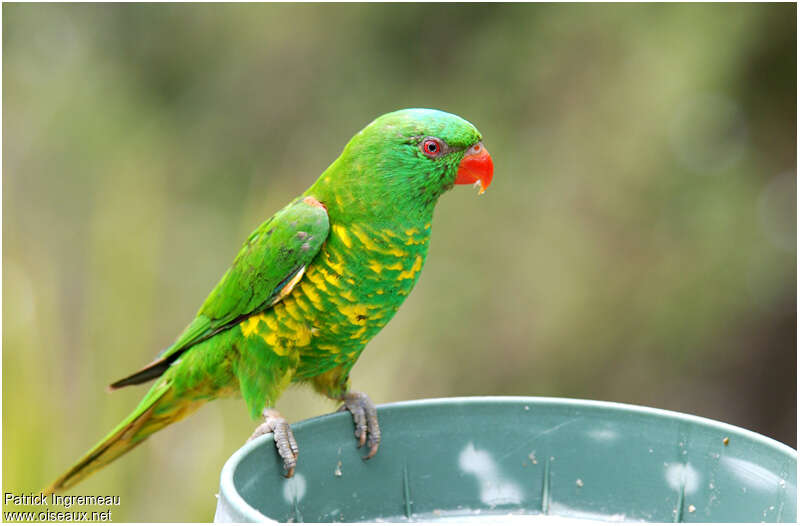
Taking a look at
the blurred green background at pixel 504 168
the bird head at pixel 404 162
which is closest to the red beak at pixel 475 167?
the bird head at pixel 404 162

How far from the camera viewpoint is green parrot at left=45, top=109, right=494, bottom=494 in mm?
1648

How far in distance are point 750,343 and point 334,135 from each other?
2.15 metres

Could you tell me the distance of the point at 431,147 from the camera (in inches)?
65.2

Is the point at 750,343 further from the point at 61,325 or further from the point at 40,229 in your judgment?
the point at 40,229

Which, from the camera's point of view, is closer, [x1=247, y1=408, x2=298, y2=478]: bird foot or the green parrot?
[x1=247, y1=408, x2=298, y2=478]: bird foot

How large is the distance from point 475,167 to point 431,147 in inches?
4.8

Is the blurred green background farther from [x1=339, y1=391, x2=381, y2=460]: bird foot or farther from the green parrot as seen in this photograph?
[x1=339, y1=391, x2=381, y2=460]: bird foot

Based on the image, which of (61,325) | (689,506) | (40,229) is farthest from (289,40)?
(689,506)

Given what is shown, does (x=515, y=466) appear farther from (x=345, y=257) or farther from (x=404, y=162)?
(x=404, y=162)

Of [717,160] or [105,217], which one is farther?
[717,160]

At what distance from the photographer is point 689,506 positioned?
1303mm

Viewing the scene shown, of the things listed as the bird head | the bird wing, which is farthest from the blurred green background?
the bird head

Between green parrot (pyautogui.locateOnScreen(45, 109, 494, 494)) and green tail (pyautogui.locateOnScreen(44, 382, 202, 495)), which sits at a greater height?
green parrot (pyautogui.locateOnScreen(45, 109, 494, 494))

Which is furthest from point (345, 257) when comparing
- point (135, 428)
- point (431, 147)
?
point (135, 428)
